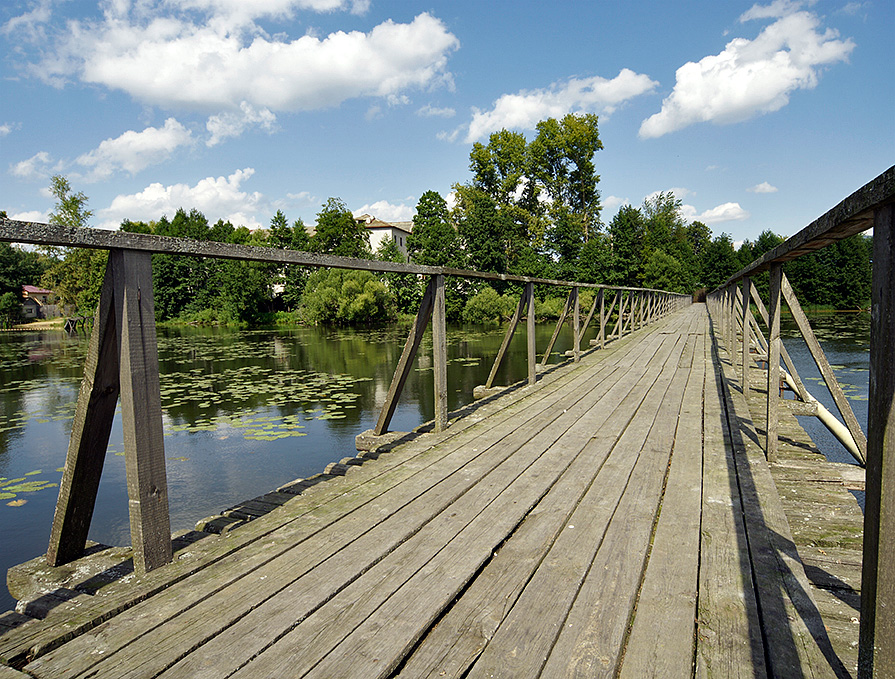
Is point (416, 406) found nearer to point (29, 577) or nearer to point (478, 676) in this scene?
point (29, 577)

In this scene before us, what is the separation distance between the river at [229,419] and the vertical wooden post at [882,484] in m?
4.49

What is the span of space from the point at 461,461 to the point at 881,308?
221cm

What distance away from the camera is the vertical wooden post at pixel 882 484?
3.62 ft

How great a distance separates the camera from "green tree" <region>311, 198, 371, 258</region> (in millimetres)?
41659

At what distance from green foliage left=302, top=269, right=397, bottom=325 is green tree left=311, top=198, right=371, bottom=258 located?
8.18 meters

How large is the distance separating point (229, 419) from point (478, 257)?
28872mm

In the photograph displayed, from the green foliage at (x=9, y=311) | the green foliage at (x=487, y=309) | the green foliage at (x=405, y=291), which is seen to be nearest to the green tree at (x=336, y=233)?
the green foliage at (x=405, y=291)

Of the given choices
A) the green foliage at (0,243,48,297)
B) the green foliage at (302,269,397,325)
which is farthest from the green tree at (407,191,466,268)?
the green foliage at (0,243,48,297)

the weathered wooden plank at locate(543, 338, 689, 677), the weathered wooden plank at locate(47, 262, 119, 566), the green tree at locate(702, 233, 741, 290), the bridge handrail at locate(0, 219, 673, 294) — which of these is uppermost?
the green tree at locate(702, 233, 741, 290)

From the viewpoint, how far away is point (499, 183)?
Result: 41.0 metres

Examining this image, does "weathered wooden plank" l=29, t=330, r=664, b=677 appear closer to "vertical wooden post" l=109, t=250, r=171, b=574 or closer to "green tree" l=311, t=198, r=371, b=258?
"vertical wooden post" l=109, t=250, r=171, b=574

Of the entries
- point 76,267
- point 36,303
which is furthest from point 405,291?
point 36,303

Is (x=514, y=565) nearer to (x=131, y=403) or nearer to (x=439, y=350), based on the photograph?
(x=131, y=403)

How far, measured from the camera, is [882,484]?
1.12m
